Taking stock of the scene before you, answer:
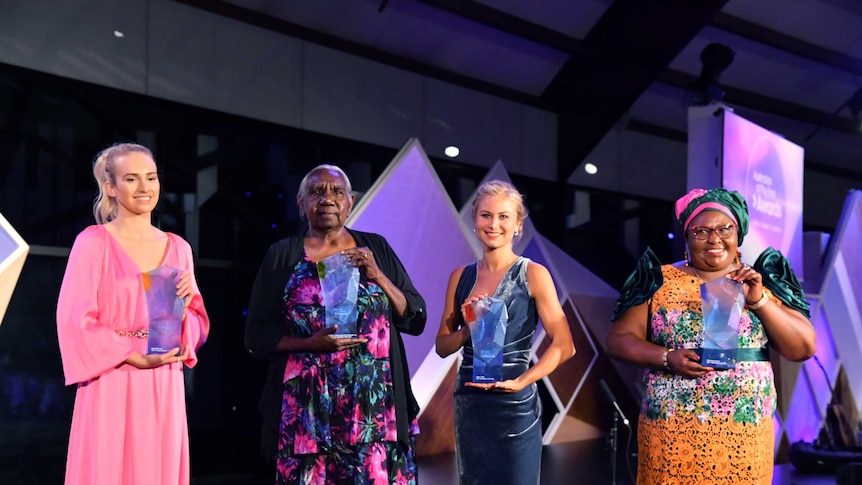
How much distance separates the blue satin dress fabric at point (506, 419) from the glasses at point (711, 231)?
502 millimetres

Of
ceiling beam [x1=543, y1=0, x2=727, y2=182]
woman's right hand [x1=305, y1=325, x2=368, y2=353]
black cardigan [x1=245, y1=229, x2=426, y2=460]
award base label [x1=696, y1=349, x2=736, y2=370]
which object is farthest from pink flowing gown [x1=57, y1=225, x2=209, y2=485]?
ceiling beam [x1=543, y1=0, x2=727, y2=182]

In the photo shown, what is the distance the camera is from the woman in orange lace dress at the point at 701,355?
218 cm

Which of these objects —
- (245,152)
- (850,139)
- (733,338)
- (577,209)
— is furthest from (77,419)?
(850,139)

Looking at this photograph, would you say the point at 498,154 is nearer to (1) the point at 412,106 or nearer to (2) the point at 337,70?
(1) the point at 412,106

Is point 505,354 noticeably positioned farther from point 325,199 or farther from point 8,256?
point 8,256

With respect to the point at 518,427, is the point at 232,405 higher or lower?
lower

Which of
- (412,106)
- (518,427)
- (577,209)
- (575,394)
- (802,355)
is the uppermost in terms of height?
(412,106)

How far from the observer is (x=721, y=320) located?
6.72ft

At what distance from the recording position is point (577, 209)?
839 cm

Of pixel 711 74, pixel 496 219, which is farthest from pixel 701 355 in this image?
pixel 711 74

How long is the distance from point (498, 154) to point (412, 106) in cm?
108

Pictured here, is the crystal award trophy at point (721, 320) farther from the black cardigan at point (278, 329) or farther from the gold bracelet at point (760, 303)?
the black cardigan at point (278, 329)

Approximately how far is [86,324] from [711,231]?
1720 millimetres

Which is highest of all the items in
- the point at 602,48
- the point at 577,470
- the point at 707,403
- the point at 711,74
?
the point at 602,48
